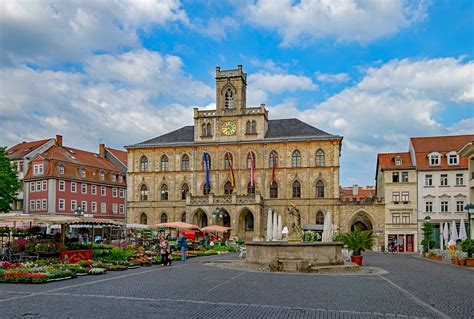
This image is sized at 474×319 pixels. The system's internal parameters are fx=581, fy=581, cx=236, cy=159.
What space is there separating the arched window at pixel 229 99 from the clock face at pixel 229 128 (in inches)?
95.2

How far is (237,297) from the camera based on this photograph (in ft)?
55.7

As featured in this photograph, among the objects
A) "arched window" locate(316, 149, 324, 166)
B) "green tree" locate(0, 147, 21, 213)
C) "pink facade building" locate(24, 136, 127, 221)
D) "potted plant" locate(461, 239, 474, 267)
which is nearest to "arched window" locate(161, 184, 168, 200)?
"pink facade building" locate(24, 136, 127, 221)

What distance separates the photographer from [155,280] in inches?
867

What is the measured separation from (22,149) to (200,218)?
88.0 ft

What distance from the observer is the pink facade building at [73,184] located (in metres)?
69.6

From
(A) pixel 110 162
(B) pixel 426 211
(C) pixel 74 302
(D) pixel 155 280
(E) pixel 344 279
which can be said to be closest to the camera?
(C) pixel 74 302

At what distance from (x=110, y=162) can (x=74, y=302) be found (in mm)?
73095

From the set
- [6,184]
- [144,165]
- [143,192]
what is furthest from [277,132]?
[6,184]

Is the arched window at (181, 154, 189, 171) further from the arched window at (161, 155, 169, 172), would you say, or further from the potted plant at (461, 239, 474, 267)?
the potted plant at (461, 239, 474, 267)

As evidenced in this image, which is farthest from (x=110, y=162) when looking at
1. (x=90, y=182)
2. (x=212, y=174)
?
(x=212, y=174)

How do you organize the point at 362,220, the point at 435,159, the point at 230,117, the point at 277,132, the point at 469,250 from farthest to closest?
the point at 277,132 → the point at 230,117 → the point at 362,220 → the point at 435,159 → the point at 469,250

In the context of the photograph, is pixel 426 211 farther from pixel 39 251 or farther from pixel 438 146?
pixel 39 251

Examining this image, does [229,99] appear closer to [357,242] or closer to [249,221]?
[249,221]

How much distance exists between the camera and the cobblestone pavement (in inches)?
555
